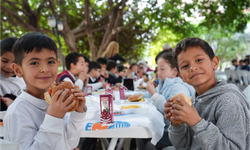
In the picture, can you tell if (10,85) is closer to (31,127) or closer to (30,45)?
(30,45)

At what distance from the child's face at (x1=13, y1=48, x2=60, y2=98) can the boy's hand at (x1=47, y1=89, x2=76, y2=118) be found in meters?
0.28

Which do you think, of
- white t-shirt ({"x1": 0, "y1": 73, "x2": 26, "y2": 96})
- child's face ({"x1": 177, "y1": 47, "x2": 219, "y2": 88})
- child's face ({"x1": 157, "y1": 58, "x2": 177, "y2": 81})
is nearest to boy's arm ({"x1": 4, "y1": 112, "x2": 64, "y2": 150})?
child's face ({"x1": 177, "y1": 47, "x2": 219, "y2": 88})

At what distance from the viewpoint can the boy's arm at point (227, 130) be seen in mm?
1105

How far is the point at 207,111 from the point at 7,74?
2.41 meters

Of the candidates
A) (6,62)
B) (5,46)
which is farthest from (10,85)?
(5,46)

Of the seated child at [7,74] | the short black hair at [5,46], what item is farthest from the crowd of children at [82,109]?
the short black hair at [5,46]

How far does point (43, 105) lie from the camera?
135 cm

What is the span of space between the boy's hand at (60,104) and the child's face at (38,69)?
0.28 metres

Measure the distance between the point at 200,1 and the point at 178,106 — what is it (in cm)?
856

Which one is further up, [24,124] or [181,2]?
[181,2]

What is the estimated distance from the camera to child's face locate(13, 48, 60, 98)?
132cm

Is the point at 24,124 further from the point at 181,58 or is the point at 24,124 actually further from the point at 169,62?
the point at 169,62

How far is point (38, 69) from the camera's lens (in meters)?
1.32

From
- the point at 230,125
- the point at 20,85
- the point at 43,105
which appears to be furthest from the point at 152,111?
the point at 20,85
